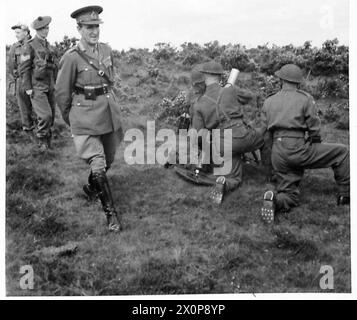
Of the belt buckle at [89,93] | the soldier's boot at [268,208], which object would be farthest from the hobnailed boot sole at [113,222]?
the soldier's boot at [268,208]

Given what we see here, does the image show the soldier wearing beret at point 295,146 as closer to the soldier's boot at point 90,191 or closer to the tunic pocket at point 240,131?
the tunic pocket at point 240,131

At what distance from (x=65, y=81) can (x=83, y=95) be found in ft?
0.96

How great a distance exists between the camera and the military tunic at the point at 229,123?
7.82 m

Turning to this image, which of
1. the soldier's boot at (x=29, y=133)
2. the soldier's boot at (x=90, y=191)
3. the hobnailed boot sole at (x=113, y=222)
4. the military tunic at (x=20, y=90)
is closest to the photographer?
the hobnailed boot sole at (x=113, y=222)

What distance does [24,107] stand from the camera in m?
9.73

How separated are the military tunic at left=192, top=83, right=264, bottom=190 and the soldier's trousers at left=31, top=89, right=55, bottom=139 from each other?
2.83 metres

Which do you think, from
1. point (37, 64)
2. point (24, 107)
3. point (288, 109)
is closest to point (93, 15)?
point (288, 109)

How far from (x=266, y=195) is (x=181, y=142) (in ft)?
8.26

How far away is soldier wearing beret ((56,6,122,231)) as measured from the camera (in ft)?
21.9

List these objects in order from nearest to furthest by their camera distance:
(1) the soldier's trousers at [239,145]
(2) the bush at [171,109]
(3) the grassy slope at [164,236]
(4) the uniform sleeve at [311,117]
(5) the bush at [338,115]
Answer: (3) the grassy slope at [164,236]
(4) the uniform sleeve at [311,117]
(1) the soldier's trousers at [239,145]
(5) the bush at [338,115]
(2) the bush at [171,109]

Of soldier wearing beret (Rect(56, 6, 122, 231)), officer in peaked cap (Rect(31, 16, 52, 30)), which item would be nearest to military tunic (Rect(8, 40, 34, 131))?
officer in peaked cap (Rect(31, 16, 52, 30))

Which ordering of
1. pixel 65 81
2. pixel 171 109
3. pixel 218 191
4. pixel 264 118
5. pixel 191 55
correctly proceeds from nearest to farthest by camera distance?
pixel 65 81 → pixel 218 191 → pixel 264 118 → pixel 171 109 → pixel 191 55

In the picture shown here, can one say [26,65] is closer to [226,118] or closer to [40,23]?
[40,23]
